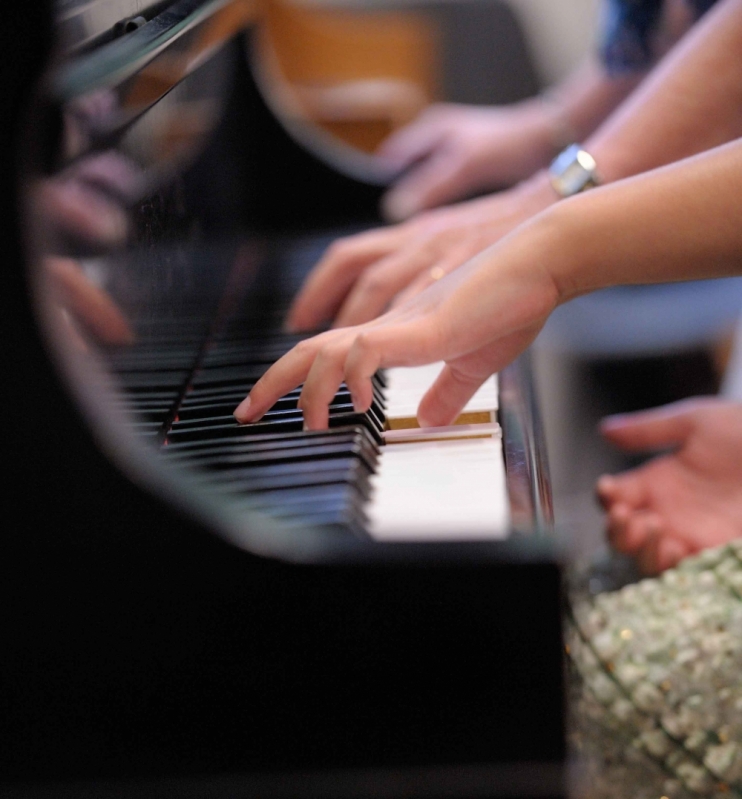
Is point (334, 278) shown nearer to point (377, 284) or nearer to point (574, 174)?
point (377, 284)

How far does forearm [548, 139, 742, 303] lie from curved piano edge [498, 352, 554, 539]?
0.45 ft

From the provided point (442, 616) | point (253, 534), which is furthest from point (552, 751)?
point (253, 534)

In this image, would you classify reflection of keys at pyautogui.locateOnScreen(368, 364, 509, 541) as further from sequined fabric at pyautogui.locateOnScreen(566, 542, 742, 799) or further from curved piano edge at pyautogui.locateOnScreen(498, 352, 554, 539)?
sequined fabric at pyautogui.locateOnScreen(566, 542, 742, 799)

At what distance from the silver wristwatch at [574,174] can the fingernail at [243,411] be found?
417mm

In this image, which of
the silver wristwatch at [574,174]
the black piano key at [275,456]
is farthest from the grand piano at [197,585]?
the silver wristwatch at [574,174]

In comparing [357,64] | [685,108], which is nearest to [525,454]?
[685,108]

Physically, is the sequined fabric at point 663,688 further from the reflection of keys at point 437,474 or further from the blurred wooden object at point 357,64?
the blurred wooden object at point 357,64

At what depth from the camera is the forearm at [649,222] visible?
23.8 inches

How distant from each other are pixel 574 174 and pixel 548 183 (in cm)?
3

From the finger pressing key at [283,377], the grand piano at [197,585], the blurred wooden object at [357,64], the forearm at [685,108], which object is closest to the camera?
the grand piano at [197,585]

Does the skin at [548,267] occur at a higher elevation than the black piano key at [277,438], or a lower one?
higher

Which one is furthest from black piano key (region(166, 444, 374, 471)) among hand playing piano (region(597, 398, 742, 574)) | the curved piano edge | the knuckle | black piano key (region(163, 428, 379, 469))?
hand playing piano (region(597, 398, 742, 574))

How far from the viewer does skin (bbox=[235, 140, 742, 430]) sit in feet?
1.95

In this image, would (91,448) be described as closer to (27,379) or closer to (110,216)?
(27,379)
